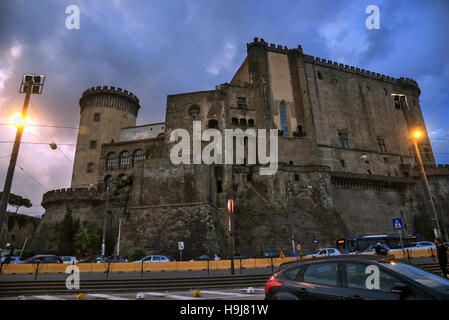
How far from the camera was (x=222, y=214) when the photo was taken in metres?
33.5

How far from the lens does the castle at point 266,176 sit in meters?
31.4

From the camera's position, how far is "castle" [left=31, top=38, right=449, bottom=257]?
3138 cm

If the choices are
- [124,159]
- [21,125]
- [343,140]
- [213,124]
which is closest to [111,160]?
[124,159]

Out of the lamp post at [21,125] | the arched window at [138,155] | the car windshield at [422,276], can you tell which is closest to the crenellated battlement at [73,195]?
the arched window at [138,155]

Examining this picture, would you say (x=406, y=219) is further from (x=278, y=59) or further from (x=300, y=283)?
(x=300, y=283)

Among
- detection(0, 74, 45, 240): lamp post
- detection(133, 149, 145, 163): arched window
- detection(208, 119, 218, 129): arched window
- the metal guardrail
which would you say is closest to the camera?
detection(0, 74, 45, 240): lamp post

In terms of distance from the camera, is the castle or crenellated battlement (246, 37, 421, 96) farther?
crenellated battlement (246, 37, 421, 96)

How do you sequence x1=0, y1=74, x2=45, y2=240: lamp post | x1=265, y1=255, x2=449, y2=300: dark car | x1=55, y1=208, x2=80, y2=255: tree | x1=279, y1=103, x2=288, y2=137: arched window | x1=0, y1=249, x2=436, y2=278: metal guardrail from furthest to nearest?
x1=279, y1=103, x2=288, y2=137: arched window → x1=55, y1=208, x2=80, y2=255: tree → x1=0, y1=249, x2=436, y2=278: metal guardrail → x1=0, y1=74, x2=45, y2=240: lamp post → x1=265, y1=255, x2=449, y2=300: dark car

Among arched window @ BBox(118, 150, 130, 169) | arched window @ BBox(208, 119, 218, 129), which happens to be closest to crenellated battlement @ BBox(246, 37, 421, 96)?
arched window @ BBox(208, 119, 218, 129)

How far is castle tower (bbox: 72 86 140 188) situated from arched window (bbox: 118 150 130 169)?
4.66 metres

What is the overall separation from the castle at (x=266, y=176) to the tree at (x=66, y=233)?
57.2 inches

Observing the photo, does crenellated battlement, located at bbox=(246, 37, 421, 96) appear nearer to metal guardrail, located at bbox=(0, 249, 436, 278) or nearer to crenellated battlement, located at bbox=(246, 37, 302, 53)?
crenellated battlement, located at bbox=(246, 37, 302, 53)

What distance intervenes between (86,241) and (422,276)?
110 ft
